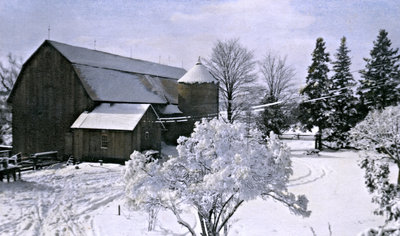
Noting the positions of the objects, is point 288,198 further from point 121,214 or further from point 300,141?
point 300,141

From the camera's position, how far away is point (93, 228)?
37.3 feet

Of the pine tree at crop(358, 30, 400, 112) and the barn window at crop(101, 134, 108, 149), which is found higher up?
the pine tree at crop(358, 30, 400, 112)

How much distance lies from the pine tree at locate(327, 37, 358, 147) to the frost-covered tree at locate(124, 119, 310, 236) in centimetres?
2841

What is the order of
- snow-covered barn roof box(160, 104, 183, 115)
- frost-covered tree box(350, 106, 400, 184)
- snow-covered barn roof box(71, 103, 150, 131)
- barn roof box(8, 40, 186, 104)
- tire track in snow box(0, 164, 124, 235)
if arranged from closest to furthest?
tire track in snow box(0, 164, 124, 235), frost-covered tree box(350, 106, 400, 184), snow-covered barn roof box(71, 103, 150, 131), barn roof box(8, 40, 186, 104), snow-covered barn roof box(160, 104, 183, 115)

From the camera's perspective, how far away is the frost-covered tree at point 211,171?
24.6ft

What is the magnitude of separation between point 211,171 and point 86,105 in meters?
21.9

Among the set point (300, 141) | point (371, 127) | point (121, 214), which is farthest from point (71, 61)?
point (300, 141)

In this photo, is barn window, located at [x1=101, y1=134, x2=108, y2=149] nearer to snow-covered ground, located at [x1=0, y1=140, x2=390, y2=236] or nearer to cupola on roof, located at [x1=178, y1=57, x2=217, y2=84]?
snow-covered ground, located at [x1=0, y1=140, x2=390, y2=236]

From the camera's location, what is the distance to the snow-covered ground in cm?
1164

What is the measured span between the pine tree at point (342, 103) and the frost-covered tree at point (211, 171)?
28407 mm

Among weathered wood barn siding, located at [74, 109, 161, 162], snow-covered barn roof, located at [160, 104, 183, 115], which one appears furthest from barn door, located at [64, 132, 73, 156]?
snow-covered barn roof, located at [160, 104, 183, 115]

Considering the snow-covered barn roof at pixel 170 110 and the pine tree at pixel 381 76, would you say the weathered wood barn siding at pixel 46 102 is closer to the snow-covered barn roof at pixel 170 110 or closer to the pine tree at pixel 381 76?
the snow-covered barn roof at pixel 170 110

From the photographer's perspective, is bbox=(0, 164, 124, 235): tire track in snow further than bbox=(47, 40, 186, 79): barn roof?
No

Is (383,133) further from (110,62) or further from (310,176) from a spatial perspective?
(110,62)
